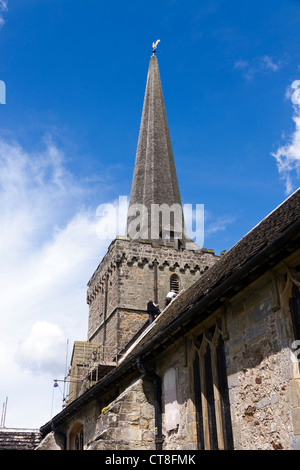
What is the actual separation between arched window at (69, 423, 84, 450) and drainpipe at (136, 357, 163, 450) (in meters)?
5.42

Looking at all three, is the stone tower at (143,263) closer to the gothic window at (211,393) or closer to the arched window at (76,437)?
the arched window at (76,437)

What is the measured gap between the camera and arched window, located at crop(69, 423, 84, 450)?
15.6 metres

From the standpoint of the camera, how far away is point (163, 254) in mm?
31578

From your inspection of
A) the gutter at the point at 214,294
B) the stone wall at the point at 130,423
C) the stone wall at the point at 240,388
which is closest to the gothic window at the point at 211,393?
the stone wall at the point at 240,388

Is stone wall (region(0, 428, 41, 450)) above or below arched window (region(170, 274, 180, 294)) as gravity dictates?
below

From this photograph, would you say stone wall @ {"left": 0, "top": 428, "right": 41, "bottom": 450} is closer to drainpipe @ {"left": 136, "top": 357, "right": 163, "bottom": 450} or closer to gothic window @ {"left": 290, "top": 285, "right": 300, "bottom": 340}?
drainpipe @ {"left": 136, "top": 357, "right": 163, "bottom": 450}

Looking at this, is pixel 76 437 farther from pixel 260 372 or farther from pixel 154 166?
pixel 154 166

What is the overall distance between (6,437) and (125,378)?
9.08m

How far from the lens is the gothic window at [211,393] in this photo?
841 centimetres

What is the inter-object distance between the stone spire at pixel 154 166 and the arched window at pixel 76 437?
701 inches

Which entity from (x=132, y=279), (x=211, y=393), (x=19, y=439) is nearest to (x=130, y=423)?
(x=211, y=393)

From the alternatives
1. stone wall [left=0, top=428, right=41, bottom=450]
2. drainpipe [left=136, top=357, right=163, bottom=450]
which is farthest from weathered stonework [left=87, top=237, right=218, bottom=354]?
drainpipe [left=136, top=357, right=163, bottom=450]
